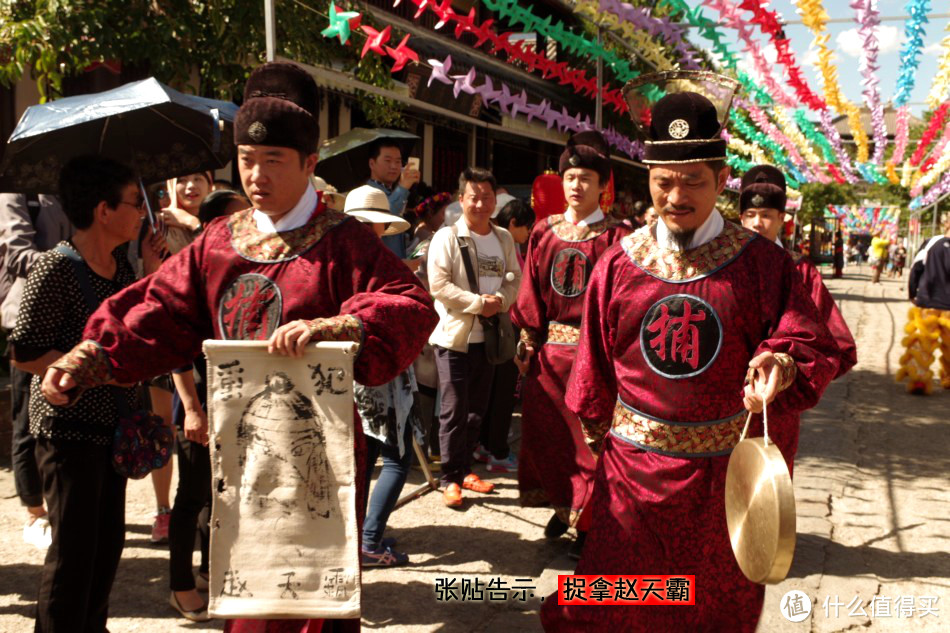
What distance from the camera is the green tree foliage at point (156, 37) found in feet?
19.5

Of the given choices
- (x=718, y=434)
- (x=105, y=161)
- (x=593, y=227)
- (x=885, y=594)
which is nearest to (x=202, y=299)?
(x=105, y=161)

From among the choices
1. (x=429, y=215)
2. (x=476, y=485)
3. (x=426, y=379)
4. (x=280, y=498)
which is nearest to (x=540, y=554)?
(x=476, y=485)

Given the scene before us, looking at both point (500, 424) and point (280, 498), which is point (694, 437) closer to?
point (280, 498)

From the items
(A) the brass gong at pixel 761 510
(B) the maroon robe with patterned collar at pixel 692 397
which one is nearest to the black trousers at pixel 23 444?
(B) the maroon robe with patterned collar at pixel 692 397

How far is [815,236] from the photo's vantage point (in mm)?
31484

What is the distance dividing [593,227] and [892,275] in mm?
37769

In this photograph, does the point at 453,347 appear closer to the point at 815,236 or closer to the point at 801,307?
the point at 801,307

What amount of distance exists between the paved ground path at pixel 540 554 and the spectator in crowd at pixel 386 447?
12cm

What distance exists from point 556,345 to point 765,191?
1.36 metres

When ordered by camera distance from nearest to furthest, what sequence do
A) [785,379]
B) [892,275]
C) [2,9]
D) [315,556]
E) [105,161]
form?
[315,556] → [785,379] → [105,161] → [2,9] → [892,275]

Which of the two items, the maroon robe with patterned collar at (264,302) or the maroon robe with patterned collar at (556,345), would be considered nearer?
the maroon robe with patterned collar at (264,302)

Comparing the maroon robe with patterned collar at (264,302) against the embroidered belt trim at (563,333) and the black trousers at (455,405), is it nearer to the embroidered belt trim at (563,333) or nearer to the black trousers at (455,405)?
the embroidered belt trim at (563,333)

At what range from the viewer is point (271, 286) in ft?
8.41

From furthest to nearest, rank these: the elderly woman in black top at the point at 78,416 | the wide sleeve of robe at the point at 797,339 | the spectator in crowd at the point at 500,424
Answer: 1. the spectator in crowd at the point at 500,424
2. the elderly woman in black top at the point at 78,416
3. the wide sleeve of robe at the point at 797,339
